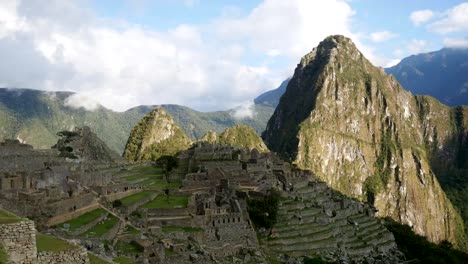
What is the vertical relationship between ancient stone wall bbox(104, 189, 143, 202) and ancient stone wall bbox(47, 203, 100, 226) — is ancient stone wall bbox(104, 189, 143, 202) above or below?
above

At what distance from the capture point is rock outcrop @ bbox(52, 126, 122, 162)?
60.2 meters

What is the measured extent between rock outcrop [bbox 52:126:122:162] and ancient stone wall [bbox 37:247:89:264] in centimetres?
4524

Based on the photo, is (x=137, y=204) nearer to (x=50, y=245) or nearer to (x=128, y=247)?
(x=128, y=247)

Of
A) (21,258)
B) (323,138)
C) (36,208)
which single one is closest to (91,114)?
(323,138)

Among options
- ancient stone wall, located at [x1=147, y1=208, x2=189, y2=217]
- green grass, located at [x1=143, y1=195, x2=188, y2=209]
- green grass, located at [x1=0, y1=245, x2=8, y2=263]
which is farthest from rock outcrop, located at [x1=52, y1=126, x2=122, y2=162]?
green grass, located at [x1=0, y1=245, x2=8, y2=263]

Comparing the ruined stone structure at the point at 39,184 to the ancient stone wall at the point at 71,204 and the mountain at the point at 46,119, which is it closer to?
the ancient stone wall at the point at 71,204

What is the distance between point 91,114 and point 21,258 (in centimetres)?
17313

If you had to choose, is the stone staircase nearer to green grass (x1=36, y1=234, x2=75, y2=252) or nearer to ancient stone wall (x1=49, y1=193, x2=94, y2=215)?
ancient stone wall (x1=49, y1=193, x2=94, y2=215)

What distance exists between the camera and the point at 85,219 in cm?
3080

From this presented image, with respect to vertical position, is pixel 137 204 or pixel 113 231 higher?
pixel 137 204

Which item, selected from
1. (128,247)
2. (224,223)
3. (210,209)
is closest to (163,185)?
(210,209)

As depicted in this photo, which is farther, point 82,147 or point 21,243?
point 82,147

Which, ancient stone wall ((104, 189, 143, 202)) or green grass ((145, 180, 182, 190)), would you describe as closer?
ancient stone wall ((104, 189, 143, 202))

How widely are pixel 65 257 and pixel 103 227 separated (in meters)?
19.3
